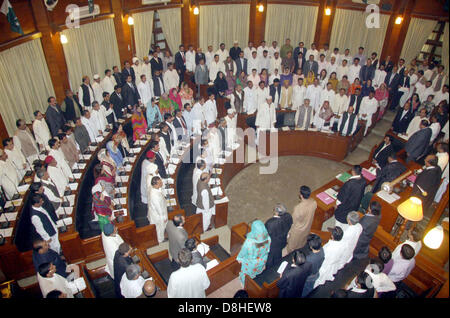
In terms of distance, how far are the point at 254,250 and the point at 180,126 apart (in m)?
4.97

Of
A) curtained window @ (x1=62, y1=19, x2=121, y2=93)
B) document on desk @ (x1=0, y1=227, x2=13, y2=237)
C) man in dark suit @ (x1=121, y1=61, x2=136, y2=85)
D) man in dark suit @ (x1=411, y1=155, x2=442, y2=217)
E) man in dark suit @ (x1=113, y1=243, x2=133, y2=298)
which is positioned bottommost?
document on desk @ (x1=0, y1=227, x2=13, y2=237)

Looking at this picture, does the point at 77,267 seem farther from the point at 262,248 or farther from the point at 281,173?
the point at 281,173

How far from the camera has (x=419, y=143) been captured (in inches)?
320

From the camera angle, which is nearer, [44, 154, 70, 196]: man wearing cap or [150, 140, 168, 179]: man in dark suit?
[44, 154, 70, 196]: man wearing cap

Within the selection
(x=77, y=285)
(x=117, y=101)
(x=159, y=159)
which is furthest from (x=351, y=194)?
(x=117, y=101)

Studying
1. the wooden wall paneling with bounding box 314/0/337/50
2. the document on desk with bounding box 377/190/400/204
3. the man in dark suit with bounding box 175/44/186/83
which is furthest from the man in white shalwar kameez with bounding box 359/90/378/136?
the man in dark suit with bounding box 175/44/186/83

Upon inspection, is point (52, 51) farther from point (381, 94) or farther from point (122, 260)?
point (381, 94)

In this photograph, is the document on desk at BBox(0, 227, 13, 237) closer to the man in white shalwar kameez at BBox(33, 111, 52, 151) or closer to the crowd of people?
the crowd of people

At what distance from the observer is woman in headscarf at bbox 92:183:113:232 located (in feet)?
19.9

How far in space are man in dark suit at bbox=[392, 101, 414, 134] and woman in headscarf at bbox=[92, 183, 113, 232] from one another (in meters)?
8.98

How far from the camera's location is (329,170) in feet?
33.4

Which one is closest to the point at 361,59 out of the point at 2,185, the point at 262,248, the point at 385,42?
the point at 385,42

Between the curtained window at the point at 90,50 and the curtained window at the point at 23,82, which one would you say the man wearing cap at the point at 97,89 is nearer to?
the curtained window at the point at 90,50
